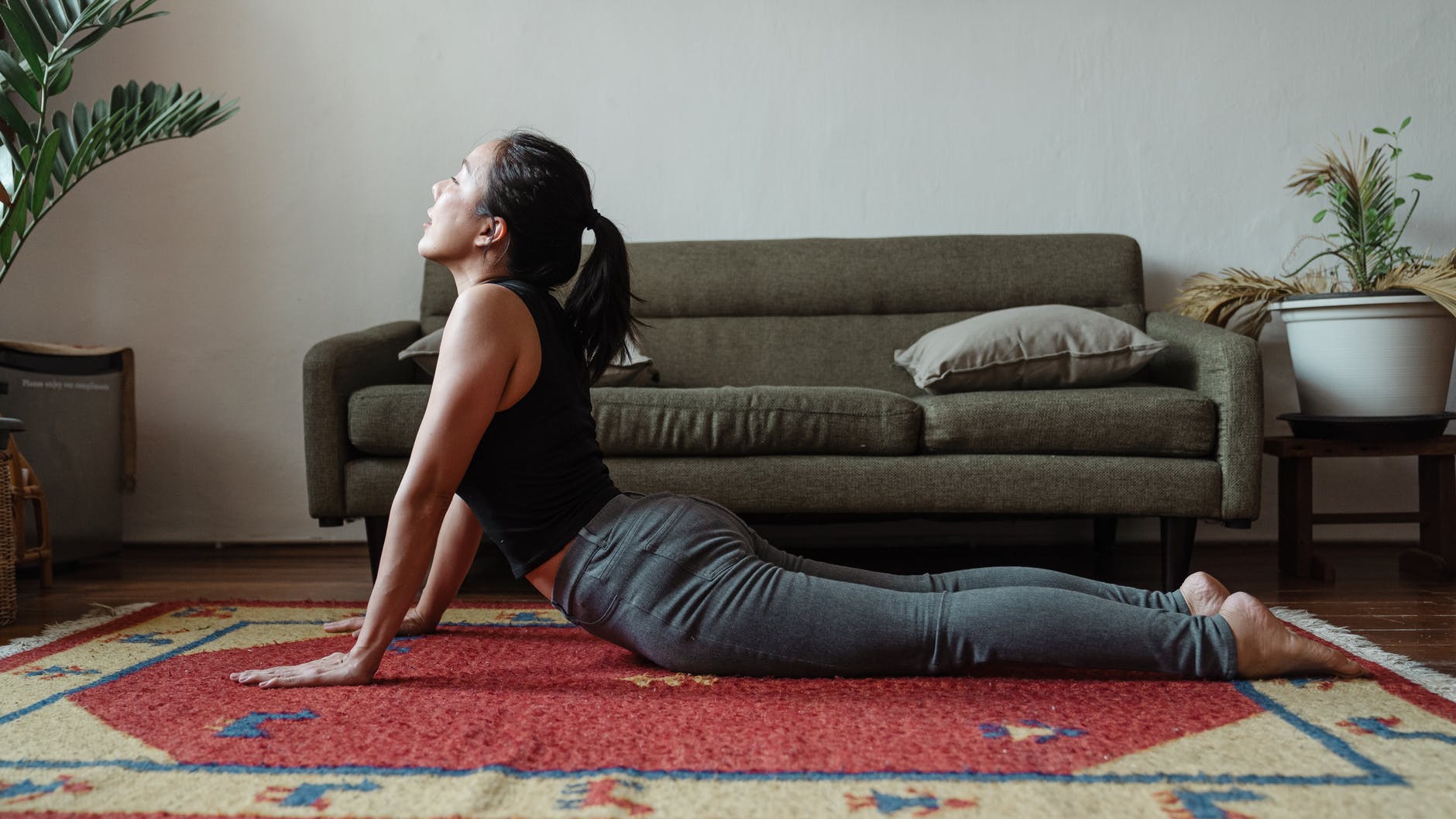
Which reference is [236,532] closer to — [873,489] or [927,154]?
[873,489]

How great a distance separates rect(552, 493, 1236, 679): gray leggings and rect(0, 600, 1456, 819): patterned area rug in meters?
0.04

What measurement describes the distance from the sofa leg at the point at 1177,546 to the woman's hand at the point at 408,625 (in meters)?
1.40

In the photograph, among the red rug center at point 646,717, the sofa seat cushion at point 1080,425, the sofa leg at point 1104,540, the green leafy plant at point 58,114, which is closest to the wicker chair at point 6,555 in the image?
the green leafy plant at point 58,114

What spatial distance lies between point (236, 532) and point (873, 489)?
200 centimetres

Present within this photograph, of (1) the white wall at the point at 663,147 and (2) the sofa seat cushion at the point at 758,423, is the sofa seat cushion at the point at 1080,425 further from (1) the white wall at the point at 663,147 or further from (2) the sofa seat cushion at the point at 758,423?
(1) the white wall at the point at 663,147

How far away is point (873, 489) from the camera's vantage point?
6.66ft

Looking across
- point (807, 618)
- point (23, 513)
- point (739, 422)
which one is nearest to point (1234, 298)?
point (739, 422)

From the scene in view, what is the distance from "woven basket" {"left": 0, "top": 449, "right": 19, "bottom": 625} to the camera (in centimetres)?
185

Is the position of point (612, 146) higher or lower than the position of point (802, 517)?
higher

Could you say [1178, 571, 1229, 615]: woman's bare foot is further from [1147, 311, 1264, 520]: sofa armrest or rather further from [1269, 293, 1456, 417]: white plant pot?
[1269, 293, 1456, 417]: white plant pot

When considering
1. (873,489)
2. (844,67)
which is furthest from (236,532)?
(844,67)

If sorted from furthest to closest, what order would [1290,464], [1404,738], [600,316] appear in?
[1290,464]
[600,316]
[1404,738]

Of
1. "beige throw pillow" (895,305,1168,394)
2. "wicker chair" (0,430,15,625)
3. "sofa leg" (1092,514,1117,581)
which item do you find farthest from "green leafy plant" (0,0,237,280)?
"sofa leg" (1092,514,1117,581)

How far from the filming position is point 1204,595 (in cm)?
139
